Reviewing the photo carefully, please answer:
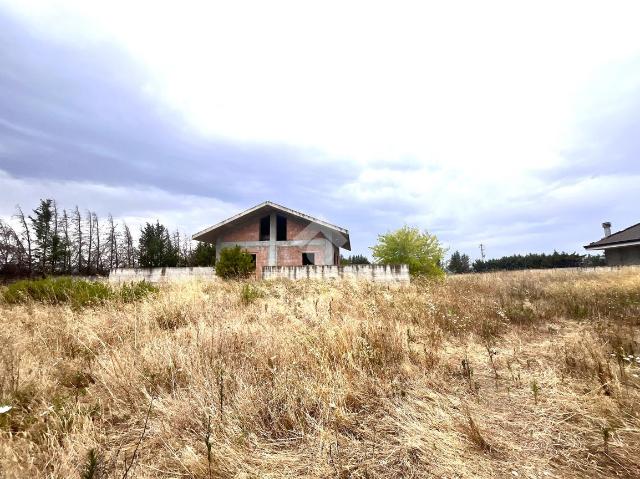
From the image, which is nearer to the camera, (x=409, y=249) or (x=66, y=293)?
(x=66, y=293)

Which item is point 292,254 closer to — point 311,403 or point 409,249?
point 409,249

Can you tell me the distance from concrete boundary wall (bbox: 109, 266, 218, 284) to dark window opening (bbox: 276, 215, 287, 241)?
696cm

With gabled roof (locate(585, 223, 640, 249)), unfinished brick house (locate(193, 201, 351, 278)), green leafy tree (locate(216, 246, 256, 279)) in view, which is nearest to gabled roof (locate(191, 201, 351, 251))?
unfinished brick house (locate(193, 201, 351, 278))

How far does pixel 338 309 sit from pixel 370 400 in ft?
11.5

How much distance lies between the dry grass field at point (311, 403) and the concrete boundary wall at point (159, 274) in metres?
12.4

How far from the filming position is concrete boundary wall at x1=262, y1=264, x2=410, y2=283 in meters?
14.5

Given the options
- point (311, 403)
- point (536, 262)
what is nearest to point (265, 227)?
point (311, 403)

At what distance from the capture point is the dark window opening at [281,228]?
938 inches

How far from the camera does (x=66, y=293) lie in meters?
7.05

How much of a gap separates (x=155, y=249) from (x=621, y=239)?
5054 cm

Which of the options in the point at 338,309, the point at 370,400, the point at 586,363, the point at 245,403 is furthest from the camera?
the point at 338,309

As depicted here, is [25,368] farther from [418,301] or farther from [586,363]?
[418,301]

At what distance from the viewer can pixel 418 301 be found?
24.1 feet

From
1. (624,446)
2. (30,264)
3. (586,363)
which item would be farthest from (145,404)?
(30,264)
